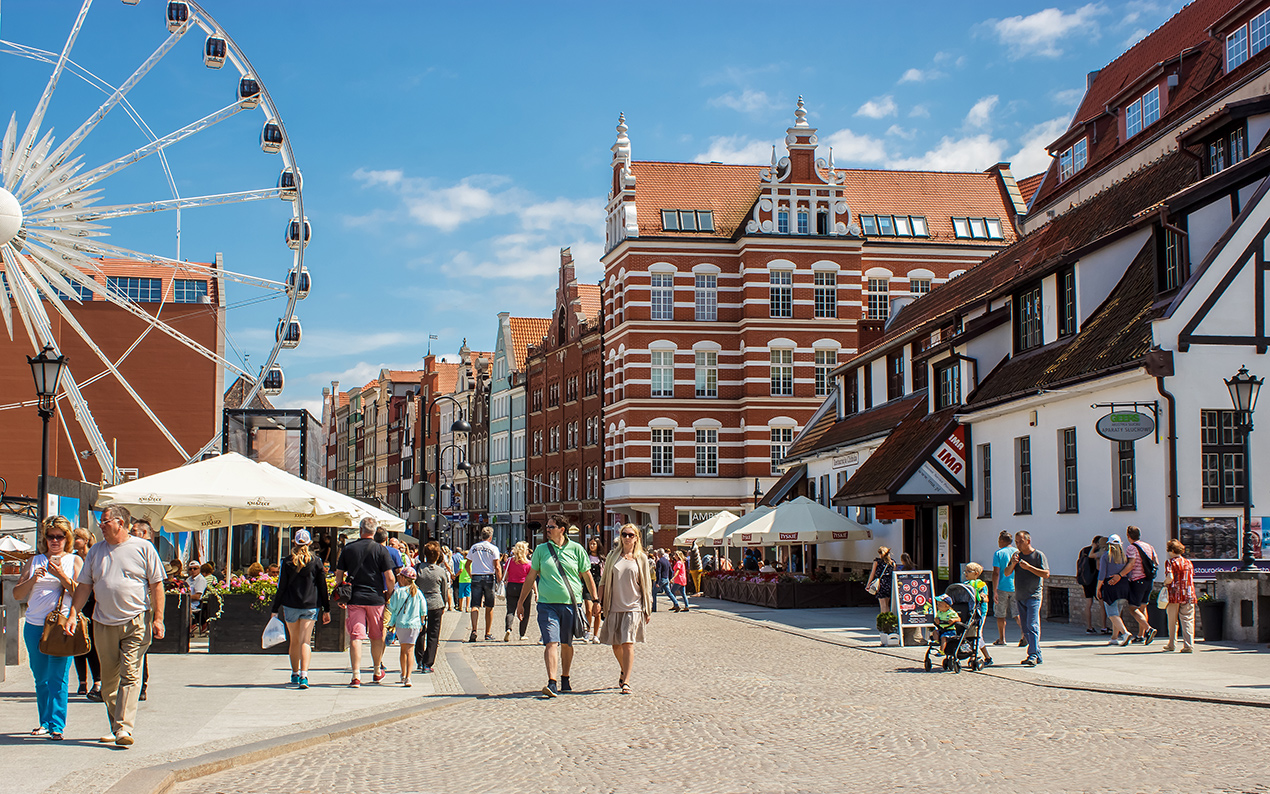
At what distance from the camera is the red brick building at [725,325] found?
208ft

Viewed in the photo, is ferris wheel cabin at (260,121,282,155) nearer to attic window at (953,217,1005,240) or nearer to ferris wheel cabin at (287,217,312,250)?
ferris wheel cabin at (287,217,312,250)

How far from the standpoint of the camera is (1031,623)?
17.5 meters

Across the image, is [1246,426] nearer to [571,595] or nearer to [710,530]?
[571,595]

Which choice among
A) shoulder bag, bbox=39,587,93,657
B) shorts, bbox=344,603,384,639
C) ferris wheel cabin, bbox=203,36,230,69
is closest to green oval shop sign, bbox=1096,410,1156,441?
shorts, bbox=344,603,384,639

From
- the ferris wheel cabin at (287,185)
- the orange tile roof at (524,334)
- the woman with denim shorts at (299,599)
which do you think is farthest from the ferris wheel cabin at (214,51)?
the orange tile roof at (524,334)

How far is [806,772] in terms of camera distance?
968cm

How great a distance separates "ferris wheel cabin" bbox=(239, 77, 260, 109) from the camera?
3328cm

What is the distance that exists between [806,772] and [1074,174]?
117ft

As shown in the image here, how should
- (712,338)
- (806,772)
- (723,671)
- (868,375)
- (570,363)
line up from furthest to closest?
(570,363)
(712,338)
(868,375)
(723,671)
(806,772)

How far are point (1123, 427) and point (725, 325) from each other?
143ft

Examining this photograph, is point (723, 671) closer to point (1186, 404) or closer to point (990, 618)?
point (1186, 404)

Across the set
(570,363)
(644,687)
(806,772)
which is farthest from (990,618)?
(570,363)

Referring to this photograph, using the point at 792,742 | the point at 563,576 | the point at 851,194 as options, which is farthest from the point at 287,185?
the point at 851,194

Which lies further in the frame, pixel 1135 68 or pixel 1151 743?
pixel 1135 68
